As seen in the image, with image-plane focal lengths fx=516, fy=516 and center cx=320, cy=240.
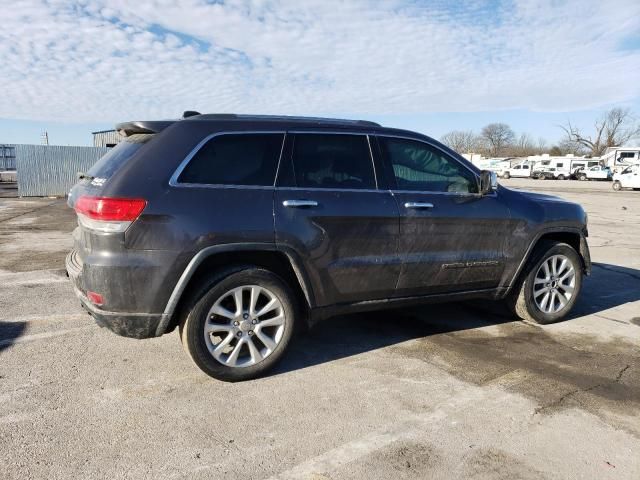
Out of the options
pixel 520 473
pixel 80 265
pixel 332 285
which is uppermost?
→ pixel 80 265

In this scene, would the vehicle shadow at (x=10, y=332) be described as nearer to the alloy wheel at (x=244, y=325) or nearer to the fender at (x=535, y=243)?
the alloy wheel at (x=244, y=325)

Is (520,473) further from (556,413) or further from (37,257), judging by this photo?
(37,257)

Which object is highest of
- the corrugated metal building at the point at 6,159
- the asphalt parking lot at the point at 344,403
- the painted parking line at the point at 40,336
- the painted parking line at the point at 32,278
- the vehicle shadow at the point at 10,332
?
the corrugated metal building at the point at 6,159

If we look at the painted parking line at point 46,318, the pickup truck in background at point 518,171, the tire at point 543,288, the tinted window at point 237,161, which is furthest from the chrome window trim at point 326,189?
the pickup truck in background at point 518,171

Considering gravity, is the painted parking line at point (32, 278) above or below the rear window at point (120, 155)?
below

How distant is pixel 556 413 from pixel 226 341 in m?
2.21

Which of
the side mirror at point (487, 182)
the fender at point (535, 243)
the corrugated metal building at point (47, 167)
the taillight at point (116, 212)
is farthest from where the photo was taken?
the corrugated metal building at point (47, 167)

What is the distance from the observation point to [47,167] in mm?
24359

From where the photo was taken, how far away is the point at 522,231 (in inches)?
187

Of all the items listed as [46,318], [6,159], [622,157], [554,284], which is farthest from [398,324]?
[622,157]

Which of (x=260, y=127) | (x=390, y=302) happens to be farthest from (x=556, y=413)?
(x=260, y=127)

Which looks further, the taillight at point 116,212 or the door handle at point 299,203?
the door handle at point 299,203

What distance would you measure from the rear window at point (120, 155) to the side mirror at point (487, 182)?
2767mm

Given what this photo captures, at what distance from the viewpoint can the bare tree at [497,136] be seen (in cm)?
11688
